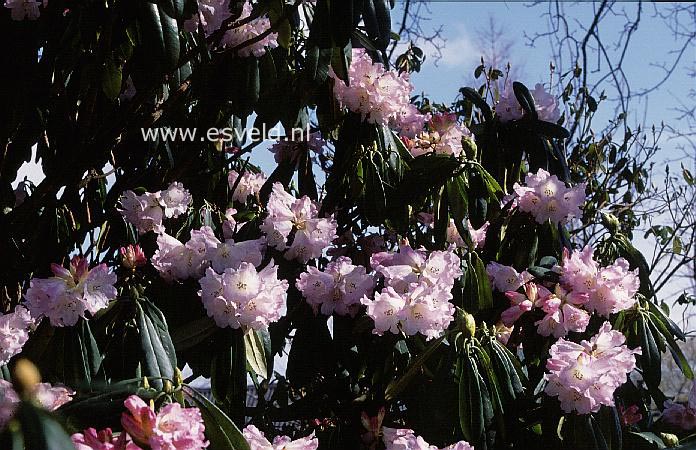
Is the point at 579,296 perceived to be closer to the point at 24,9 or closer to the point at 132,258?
the point at 132,258

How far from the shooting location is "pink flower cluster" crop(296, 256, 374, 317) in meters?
1.48

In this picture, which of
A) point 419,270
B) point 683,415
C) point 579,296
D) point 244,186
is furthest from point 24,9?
point 683,415

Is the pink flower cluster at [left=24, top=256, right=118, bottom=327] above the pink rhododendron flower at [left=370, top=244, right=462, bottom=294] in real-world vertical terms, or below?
below

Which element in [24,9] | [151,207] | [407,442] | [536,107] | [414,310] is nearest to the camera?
[407,442]

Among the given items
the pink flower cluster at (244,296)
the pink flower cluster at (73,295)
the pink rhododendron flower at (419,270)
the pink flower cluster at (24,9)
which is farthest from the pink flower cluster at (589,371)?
the pink flower cluster at (24,9)

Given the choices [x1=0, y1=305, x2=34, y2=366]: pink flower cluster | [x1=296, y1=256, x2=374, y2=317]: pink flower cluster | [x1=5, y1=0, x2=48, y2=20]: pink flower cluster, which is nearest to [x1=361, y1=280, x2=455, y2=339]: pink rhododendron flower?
[x1=296, y1=256, x2=374, y2=317]: pink flower cluster

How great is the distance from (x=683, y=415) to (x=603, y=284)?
0.41 metres

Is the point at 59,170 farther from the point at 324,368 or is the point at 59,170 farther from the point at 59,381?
the point at 324,368

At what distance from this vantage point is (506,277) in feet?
5.44

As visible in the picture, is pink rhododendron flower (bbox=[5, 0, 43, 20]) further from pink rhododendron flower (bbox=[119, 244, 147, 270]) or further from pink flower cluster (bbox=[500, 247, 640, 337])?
pink flower cluster (bbox=[500, 247, 640, 337])

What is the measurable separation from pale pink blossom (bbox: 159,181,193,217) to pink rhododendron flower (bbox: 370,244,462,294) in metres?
0.45

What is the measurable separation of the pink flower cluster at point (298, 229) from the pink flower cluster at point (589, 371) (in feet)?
1.55

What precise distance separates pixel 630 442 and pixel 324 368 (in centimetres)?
59

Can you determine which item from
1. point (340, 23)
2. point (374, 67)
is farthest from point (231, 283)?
point (374, 67)
